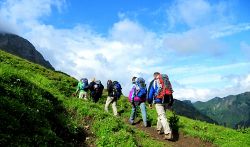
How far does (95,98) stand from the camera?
33438mm

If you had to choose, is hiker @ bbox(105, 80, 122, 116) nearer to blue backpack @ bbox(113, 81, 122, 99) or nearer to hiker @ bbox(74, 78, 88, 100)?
blue backpack @ bbox(113, 81, 122, 99)

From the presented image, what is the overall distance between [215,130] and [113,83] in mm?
8144

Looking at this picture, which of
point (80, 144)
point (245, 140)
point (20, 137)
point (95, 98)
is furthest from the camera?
point (95, 98)

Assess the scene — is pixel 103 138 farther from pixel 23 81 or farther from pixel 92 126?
pixel 23 81

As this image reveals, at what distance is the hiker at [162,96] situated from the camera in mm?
19578

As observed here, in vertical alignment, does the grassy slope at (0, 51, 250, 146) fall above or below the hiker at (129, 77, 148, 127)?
below

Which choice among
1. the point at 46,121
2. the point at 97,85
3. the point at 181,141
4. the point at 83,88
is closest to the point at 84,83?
the point at 83,88

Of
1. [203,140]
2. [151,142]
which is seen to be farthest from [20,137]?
[203,140]

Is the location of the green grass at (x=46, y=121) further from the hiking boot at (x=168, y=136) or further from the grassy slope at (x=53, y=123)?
the hiking boot at (x=168, y=136)

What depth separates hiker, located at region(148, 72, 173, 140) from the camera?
64.2ft

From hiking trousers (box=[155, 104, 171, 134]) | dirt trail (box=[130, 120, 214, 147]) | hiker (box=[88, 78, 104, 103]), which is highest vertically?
hiker (box=[88, 78, 104, 103])

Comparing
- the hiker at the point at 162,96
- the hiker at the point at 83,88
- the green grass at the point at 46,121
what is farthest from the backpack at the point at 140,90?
the hiker at the point at 83,88

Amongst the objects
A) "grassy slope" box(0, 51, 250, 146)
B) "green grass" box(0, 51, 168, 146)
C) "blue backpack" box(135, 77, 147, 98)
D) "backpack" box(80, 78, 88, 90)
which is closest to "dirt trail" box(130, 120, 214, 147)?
"grassy slope" box(0, 51, 250, 146)

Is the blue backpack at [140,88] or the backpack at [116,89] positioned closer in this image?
the blue backpack at [140,88]
